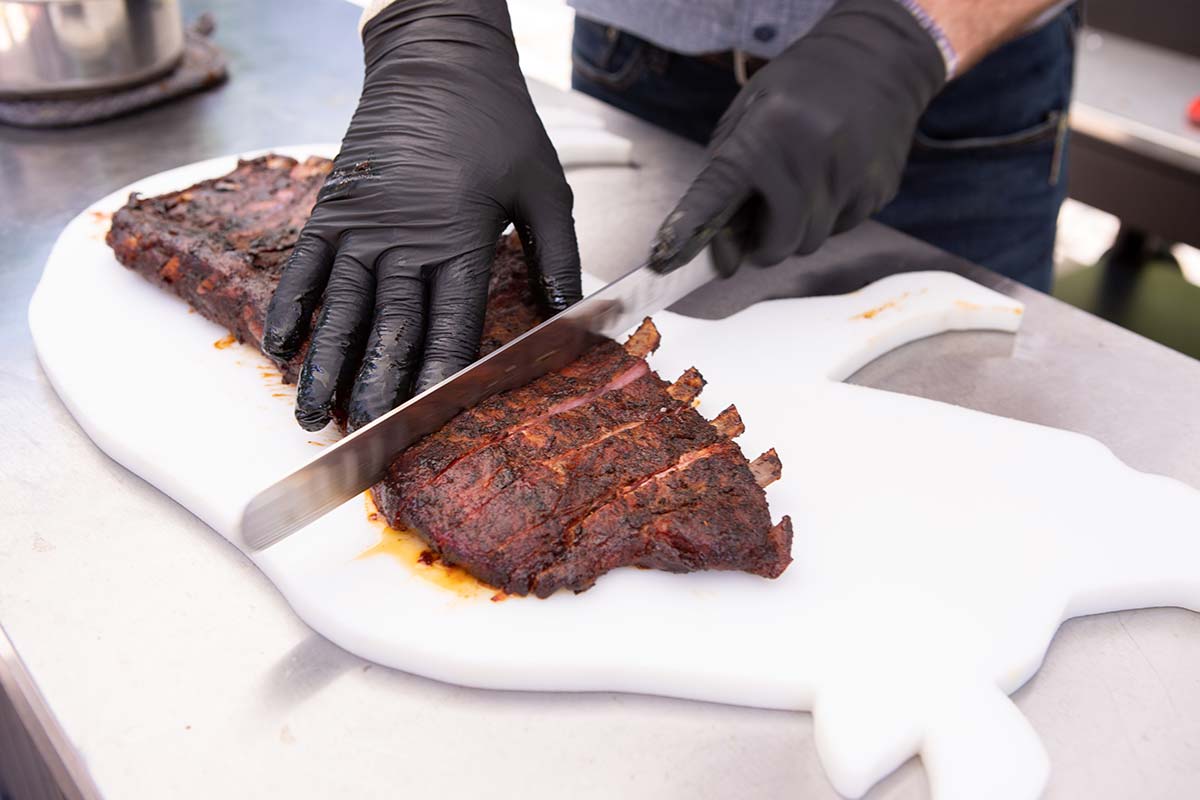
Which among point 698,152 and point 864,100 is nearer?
point 864,100

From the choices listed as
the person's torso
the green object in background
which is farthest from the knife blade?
the green object in background

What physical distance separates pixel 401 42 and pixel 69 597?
4.78 ft

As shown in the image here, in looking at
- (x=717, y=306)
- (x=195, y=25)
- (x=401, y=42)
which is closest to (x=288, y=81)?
(x=195, y=25)

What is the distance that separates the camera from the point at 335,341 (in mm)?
1935

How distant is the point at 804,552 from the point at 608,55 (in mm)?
2255

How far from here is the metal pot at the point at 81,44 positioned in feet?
10.3

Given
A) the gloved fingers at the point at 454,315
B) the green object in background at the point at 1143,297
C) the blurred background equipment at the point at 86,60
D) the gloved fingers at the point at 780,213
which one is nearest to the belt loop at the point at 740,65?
the gloved fingers at the point at 780,213

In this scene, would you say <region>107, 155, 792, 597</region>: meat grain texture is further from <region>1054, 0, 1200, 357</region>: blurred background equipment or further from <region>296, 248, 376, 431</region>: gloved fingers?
<region>1054, 0, 1200, 357</region>: blurred background equipment

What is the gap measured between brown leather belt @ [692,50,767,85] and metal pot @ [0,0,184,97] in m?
1.83

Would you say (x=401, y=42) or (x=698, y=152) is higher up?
(x=401, y=42)

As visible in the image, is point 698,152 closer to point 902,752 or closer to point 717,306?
point 717,306

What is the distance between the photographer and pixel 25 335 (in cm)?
239

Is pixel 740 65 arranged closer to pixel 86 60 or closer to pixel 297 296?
pixel 297 296

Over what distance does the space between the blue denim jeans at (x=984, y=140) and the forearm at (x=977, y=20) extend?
14.0 inches
